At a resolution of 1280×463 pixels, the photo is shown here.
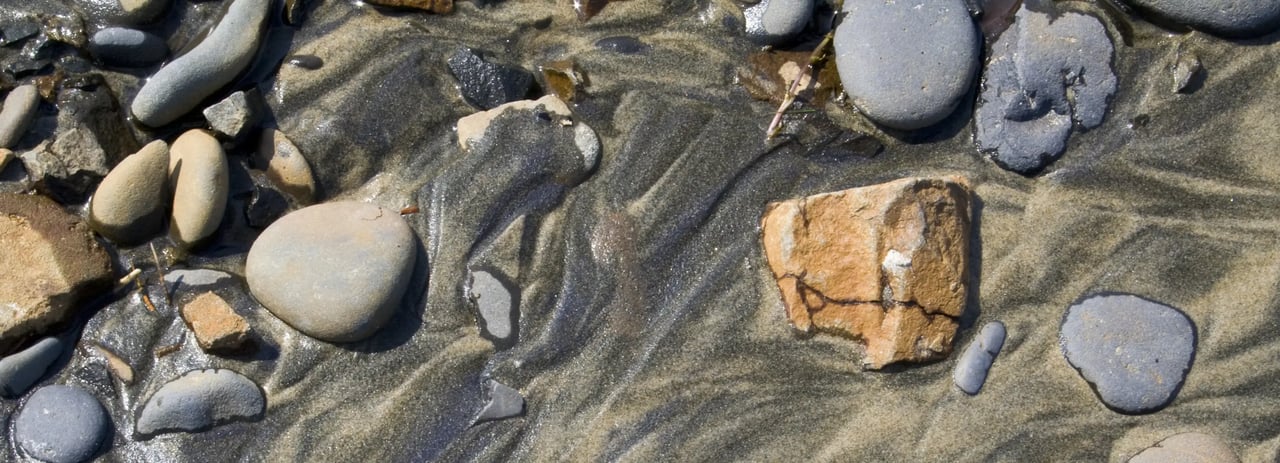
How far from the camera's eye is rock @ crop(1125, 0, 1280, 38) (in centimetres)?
279

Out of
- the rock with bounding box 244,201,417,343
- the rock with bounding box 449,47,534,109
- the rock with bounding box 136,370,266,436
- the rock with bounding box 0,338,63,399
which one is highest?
the rock with bounding box 449,47,534,109

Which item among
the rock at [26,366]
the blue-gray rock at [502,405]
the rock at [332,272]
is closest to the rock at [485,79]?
the rock at [332,272]

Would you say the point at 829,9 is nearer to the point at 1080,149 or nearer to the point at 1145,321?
the point at 1080,149

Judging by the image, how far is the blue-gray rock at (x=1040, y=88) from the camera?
2797 millimetres

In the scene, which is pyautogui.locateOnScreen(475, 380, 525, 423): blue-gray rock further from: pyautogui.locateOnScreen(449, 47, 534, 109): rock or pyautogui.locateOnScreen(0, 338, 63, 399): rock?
pyautogui.locateOnScreen(0, 338, 63, 399): rock

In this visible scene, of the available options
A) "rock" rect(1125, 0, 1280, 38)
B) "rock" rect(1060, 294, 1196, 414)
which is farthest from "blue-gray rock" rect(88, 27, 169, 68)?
"rock" rect(1125, 0, 1280, 38)

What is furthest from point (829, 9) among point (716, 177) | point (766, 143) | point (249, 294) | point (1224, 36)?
point (249, 294)

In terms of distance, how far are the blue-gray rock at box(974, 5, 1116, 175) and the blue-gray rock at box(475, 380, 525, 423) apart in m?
1.72

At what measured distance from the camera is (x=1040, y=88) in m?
2.79

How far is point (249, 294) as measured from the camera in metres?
2.77

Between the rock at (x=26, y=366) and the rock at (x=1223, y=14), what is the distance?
144 inches

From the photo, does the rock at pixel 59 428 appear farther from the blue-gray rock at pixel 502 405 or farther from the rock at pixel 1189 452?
the rock at pixel 1189 452

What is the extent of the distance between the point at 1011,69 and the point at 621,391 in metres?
1.63

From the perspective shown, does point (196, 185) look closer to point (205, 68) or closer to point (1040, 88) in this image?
point (205, 68)
